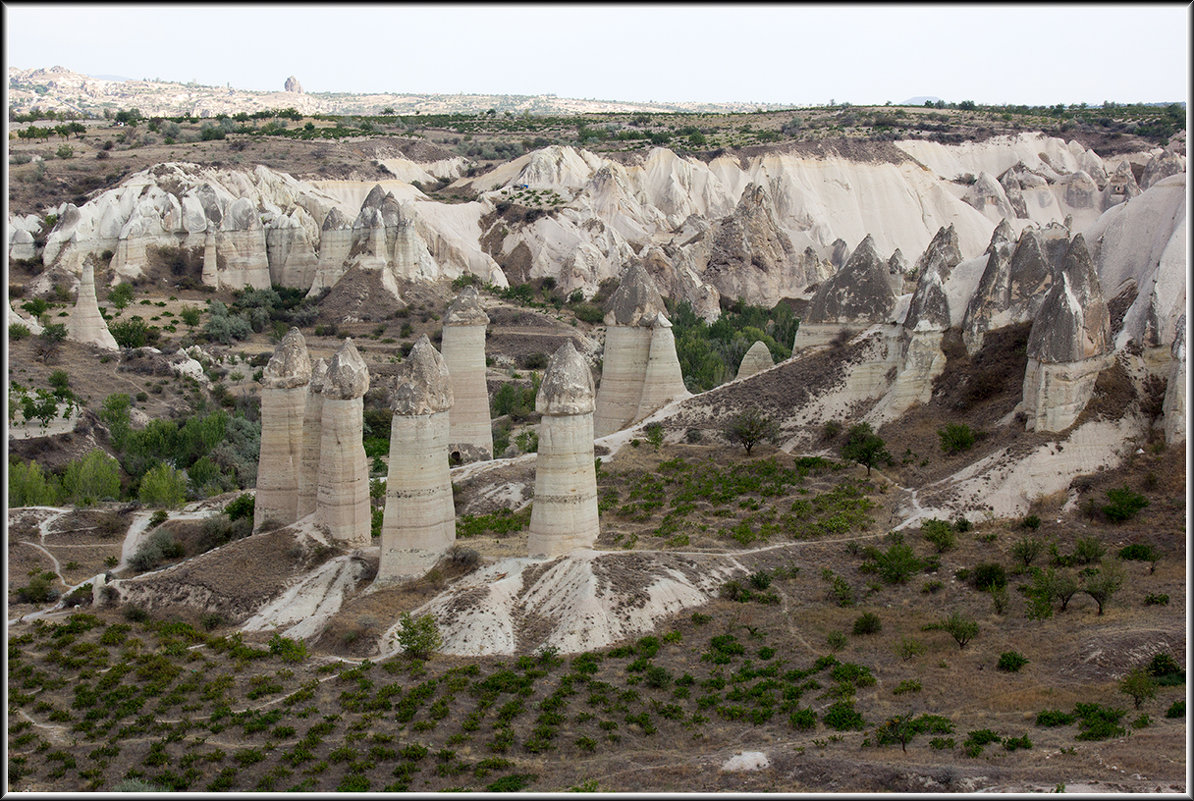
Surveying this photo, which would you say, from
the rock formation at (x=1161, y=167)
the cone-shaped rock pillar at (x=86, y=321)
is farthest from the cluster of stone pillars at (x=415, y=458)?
the rock formation at (x=1161, y=167)

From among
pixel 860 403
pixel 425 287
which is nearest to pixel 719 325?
pixel 425 287

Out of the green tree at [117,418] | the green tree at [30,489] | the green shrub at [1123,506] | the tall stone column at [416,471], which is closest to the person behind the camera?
the green shrub at [1123,506]

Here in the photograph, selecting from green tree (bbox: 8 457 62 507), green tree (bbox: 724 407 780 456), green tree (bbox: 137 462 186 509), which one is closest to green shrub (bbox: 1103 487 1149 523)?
green tree (bbox: 724 407 780 456)

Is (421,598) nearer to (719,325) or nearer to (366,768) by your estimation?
(366,768)

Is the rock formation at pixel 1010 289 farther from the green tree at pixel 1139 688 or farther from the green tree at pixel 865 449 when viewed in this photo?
the green tree at pixel 1139 688

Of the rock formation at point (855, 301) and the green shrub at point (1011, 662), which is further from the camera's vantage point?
the rock formation at point (855, 301)

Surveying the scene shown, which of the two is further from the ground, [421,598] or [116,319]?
[116,319]

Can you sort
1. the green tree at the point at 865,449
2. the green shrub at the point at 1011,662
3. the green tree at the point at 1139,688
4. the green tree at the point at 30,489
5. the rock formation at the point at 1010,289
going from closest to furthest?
the green tree at the point at 1139,688, the green shrub at the point at 1011,662, the green tree at the point at 865,449, the rock formation at the point at 1010,289, the green tree at the point at 30,489

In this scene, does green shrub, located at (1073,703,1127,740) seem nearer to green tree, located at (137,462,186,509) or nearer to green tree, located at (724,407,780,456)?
green tree, located at (724,407,780,456)
